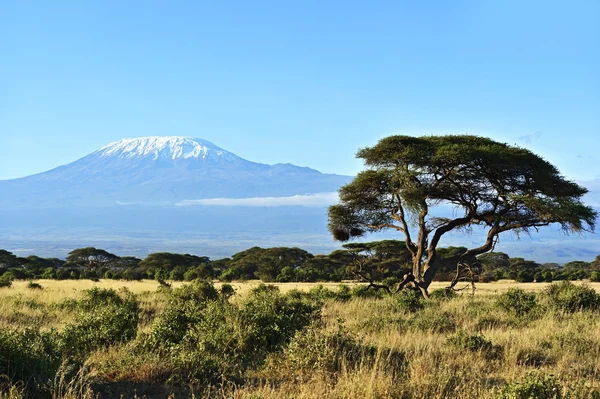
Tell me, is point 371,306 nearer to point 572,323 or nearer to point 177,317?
point 572,323

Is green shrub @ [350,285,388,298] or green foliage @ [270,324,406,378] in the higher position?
green foliage @ [270,324,406,378]

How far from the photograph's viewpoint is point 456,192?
2094cm

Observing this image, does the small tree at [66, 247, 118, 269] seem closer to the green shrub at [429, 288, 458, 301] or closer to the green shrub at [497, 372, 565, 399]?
the green shrub at [429, 288, 458, 301]

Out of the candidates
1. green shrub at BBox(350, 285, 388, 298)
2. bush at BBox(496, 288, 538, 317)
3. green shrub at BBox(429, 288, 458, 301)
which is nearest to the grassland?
bush at BBox(496, 288, 538, 317)

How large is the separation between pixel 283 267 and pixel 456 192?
25.1 metres

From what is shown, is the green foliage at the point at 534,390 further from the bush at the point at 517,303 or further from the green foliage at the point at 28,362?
the bush at the point at 517,303

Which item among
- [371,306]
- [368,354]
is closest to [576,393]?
[368,354]

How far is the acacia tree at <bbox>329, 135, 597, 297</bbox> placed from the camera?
62.7 ft

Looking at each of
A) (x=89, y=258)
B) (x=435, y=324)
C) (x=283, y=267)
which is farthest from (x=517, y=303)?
(x=89, y=258)

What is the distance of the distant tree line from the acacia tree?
44.9 feet

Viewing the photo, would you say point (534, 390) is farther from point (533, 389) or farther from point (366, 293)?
point (366, 293)

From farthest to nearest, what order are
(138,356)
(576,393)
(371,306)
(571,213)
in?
1. (571,213)
2. (371,306)
3. (138,356)
4. (576,393)

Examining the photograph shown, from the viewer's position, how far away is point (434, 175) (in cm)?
2042

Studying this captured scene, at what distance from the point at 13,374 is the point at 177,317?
12.1 feet
